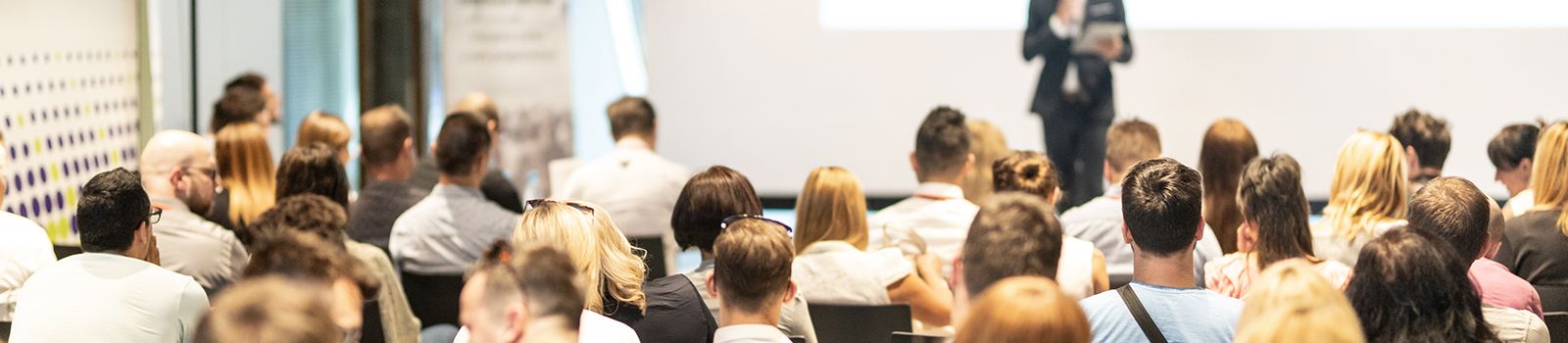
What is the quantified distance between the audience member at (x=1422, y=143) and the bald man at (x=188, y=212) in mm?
3584

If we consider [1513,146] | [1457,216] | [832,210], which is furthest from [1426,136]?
[832,210]

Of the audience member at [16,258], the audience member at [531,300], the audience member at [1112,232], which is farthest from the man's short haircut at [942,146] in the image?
the audience member at [531,300]

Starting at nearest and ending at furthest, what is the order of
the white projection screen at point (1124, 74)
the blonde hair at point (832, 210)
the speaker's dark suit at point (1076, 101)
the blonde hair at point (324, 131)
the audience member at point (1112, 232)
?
the blonde hair at point (832, 210) < the audience member at point (1112, 232) < the blonde hair at point (324, 131) < the speaker's dark suit at point (1076, 101) < the white projection screen at point (1124, 74)

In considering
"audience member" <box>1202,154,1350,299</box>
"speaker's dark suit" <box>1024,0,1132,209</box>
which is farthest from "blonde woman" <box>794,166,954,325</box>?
"speaker's dark suit" <box>1024,0,1132,209</box>

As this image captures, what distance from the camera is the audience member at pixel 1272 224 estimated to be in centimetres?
356

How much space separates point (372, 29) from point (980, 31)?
3609 millimetres

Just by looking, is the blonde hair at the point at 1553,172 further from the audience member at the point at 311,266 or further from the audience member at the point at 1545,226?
the audience member at the point at 311,266

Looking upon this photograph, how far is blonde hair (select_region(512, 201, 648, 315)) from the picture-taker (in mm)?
3082

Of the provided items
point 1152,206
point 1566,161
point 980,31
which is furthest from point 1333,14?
point 1152,206

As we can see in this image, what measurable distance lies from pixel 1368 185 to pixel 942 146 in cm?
125

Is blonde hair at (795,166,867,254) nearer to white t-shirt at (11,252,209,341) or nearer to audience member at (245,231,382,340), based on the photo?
audience member at (245,231,382,340)

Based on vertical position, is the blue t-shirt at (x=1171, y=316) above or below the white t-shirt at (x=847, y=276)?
above

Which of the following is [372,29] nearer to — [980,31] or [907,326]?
[980,31]

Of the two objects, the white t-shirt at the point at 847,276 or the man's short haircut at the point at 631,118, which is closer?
the white t-shirt at the point at 847,276
